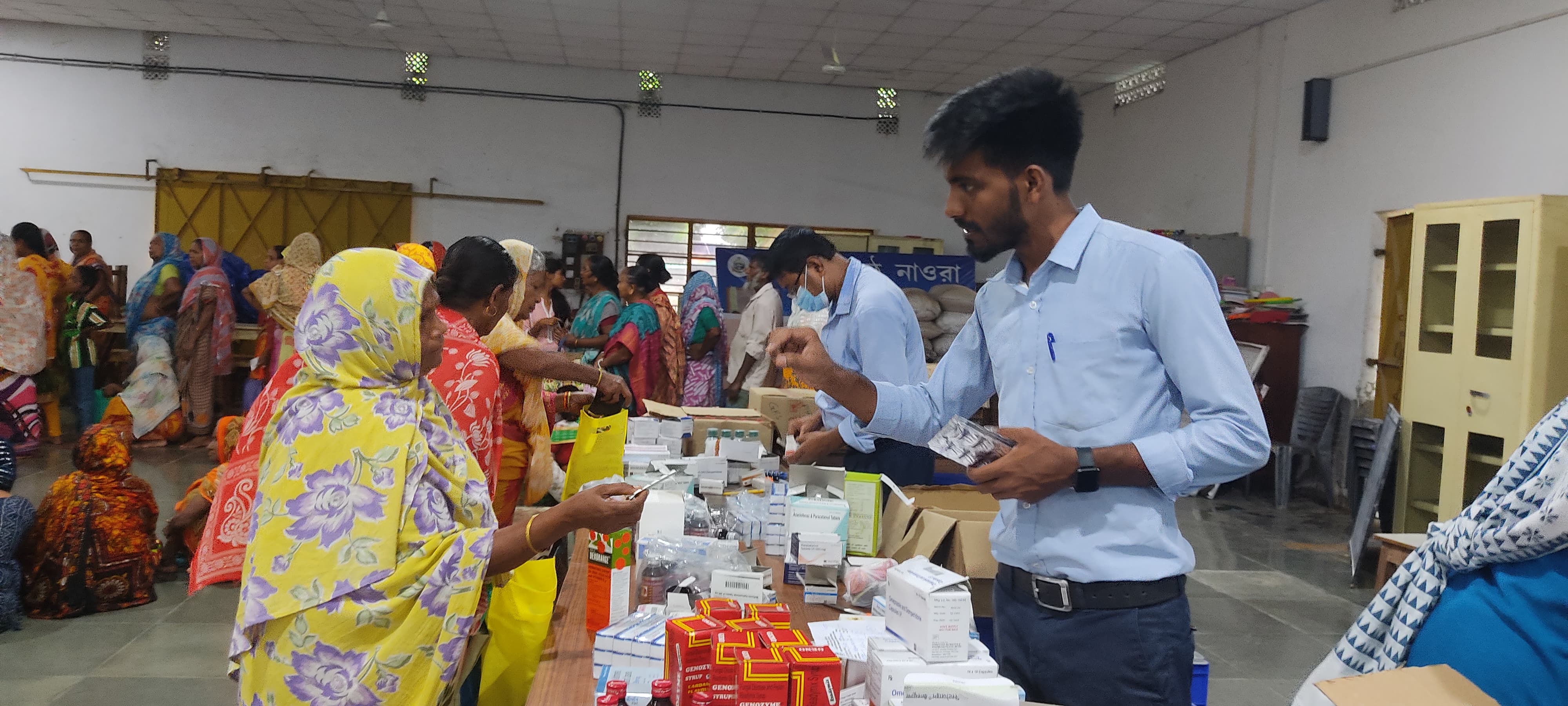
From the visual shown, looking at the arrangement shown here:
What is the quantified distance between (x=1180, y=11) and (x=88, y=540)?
8246 millimetres

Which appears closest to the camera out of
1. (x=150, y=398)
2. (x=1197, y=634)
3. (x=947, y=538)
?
(x=947, y=538)

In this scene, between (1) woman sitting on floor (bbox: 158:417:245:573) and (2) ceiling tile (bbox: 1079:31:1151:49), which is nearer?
(1) woman sitting on floor (bbox: 158:417:245:573)

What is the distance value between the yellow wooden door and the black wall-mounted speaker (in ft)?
30.2

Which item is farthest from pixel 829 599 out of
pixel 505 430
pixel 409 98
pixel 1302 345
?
pixel 409 98

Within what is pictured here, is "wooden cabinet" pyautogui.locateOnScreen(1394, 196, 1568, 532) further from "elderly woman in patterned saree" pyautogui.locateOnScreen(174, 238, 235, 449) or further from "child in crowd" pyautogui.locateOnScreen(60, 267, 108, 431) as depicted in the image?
"child in crowd" pyautogui.locateOnScreen(60, 267, 108, 431)

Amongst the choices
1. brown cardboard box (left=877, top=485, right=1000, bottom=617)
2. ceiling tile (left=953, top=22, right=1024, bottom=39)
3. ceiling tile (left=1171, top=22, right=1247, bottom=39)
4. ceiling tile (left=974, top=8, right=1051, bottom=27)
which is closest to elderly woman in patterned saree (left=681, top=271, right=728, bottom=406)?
ceiling tile (left=974, top=8, right=1051, bottom=27)

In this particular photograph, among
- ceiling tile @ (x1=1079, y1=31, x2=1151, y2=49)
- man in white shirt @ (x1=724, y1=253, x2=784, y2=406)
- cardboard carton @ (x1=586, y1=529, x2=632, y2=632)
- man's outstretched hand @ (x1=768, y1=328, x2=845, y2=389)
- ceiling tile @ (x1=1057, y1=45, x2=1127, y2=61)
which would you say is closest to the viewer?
man's outstretched hand @ (x1=768, y1=328, x2=845, y2=389)

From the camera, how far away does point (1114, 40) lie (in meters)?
9.05

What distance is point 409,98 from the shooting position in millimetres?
11188

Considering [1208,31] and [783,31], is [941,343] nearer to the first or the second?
[783,31]

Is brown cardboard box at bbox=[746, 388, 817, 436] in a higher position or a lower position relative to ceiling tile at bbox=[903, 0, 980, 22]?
lower

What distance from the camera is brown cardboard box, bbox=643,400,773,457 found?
12.6 ft

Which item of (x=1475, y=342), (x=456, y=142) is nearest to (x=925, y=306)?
(x=1475, y=342)

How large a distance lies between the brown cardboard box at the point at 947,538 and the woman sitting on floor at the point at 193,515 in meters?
3.04
